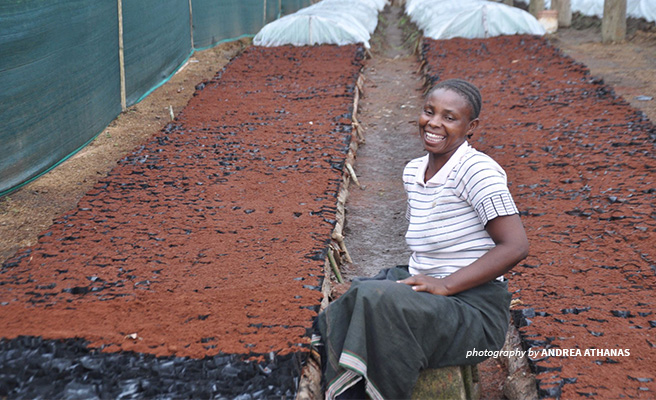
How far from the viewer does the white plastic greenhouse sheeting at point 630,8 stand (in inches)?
572

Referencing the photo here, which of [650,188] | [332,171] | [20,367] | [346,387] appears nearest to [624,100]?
[650,188]

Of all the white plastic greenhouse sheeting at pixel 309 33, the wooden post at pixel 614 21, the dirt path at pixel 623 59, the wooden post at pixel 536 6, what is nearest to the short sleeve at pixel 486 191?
the dirt path at pixel 623 59

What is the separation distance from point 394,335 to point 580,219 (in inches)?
121

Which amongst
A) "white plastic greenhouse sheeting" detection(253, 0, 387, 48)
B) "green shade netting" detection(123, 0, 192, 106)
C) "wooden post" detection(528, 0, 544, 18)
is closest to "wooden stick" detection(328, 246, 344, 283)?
"green shade netting" detection(123, 0, 192, 106)

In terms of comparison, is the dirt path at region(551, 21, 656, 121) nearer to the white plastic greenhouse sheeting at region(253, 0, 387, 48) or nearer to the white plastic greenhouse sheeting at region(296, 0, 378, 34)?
the white plastic greenhouse sheeting at region(253, 0, 387, 48)

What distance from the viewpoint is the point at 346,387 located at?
95.5 inches

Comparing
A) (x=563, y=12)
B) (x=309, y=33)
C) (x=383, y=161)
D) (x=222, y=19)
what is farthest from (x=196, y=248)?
(x=563, y=12)

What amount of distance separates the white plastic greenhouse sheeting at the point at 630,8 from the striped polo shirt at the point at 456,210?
14151mm

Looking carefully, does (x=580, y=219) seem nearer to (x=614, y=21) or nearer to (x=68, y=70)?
(x=68, y=70)

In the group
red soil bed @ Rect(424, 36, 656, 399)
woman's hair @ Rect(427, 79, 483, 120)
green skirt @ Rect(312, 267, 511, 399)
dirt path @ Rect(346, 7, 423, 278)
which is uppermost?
woman's hair @ Rect(427, 79, 483, 120)

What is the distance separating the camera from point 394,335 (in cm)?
235

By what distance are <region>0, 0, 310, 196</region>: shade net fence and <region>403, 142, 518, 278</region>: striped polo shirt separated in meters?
4.35

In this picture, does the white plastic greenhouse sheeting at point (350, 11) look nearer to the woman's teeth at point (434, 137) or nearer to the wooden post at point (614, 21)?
the wooden post at point (614, 21)

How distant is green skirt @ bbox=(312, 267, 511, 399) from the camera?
234 cm
